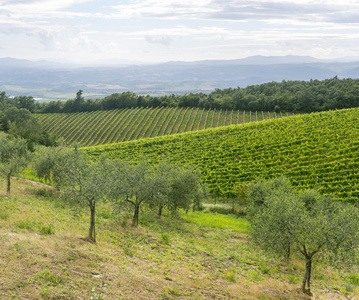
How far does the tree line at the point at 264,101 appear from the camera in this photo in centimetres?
9112

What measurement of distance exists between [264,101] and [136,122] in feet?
150

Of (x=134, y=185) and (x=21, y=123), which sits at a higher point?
(x=21, y=123)

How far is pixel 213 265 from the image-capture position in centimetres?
2027

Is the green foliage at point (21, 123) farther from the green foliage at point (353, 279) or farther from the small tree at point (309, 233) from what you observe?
the green foliage at point (353, 279)

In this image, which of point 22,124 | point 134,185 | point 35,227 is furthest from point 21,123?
point 35,227

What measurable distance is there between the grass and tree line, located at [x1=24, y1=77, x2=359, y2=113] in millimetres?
78119

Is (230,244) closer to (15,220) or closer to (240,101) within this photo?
(15,220)

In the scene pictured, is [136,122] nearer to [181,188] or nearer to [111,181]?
[181,188]

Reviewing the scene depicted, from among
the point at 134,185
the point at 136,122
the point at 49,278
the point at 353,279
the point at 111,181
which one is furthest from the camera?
the point at 136,122

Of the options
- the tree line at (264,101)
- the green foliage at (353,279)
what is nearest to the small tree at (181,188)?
the green foliage at (353,279)

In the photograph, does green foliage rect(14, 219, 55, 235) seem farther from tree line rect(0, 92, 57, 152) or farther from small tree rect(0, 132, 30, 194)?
tree line rect(0, 92, 57, 152)

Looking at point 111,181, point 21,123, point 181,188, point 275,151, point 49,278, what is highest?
point 21,123

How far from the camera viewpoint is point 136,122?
98.8 meters

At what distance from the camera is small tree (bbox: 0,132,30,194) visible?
2861 cm
